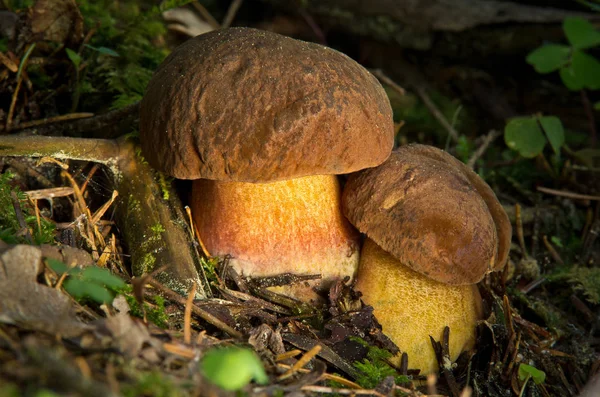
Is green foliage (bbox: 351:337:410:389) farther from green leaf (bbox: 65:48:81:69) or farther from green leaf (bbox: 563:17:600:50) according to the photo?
green leaf (bbox: 563:17:600:50)

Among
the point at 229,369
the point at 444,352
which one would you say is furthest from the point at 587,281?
the point at 229,369

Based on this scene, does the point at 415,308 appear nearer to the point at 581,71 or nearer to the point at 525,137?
the point at 525,137

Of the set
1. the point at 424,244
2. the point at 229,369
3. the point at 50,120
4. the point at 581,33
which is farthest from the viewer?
the point at 581,33

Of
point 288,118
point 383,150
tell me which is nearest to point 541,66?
point 383,150

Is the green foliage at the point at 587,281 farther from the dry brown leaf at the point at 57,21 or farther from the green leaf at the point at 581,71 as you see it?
the dry brown leaf at the point at 57,21

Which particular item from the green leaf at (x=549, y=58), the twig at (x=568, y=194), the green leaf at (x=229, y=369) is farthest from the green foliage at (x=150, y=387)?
the green leaf at (x=549, y=58)

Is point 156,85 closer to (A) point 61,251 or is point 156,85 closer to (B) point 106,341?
(A) point 61,251
